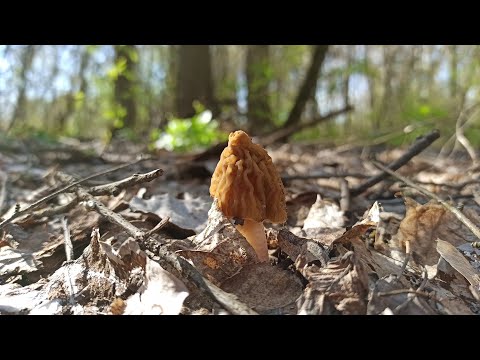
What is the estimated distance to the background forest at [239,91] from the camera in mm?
7684

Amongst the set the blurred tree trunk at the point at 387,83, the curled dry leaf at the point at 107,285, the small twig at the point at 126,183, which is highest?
the small twig at the point at 126,183

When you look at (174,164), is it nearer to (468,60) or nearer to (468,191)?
(468,191)

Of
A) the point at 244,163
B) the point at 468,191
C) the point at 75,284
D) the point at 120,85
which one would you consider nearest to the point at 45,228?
the point at 75,284

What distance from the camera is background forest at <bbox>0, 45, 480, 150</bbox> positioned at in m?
7.68

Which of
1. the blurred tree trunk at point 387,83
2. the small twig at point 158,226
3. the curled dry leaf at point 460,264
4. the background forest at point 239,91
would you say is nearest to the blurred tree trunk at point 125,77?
the background forest at point 239,91

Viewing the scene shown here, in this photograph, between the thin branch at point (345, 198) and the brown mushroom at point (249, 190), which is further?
the thin branch at point (345, 198)

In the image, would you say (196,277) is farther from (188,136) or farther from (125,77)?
(125,77)

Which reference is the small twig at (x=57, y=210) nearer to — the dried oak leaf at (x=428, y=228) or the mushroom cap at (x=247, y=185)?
the mushroom cap at (x=247, y=185)

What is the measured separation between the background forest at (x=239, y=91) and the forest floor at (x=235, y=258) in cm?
319

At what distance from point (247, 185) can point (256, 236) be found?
0.90ft

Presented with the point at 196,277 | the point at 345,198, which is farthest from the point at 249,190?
the point at 345,198

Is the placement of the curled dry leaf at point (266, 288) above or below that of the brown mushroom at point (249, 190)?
below

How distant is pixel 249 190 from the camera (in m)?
2.43

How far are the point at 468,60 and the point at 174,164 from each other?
8.01 metres
